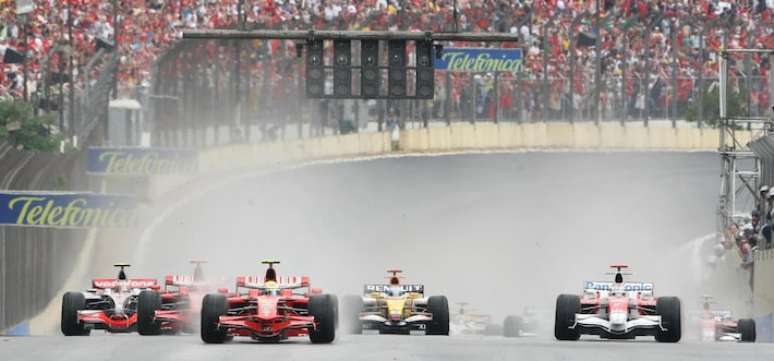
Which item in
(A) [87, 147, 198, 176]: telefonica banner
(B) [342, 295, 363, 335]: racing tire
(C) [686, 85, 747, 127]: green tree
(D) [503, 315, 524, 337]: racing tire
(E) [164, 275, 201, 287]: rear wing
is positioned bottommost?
(D) [503, 315, 524, 337]: racing tire

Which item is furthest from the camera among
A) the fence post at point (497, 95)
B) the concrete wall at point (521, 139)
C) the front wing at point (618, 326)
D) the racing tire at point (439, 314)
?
the concrete wall at point (521, 139)

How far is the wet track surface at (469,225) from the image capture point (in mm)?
51812

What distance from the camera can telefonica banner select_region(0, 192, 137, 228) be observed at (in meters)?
31.2

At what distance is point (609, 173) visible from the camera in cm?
6284

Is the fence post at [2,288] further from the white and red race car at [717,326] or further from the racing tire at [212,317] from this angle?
the white and red race car at [717,326]

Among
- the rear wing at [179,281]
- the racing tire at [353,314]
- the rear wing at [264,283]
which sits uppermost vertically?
the rear wing at [264,283]

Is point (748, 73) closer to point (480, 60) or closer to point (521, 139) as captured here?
point (480, 60)

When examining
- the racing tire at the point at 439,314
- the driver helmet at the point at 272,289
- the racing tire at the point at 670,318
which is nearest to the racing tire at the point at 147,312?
the driver helmet at the point at 272,289

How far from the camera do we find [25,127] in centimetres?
4719

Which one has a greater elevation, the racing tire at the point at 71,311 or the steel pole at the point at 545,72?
the steel pole at the point at 545,72

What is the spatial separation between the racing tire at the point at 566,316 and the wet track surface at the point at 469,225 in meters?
19.8

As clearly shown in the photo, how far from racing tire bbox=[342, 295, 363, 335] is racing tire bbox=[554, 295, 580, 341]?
4811mm

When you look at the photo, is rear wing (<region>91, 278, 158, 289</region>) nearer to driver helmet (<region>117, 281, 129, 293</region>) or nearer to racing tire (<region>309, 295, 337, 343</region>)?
driver helmet (<region>117, 281, 129, 293</region>)

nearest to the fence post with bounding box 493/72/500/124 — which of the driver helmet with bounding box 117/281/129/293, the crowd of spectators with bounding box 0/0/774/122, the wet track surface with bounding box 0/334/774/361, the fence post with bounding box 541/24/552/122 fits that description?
the crowd of spectators with bounding box 0/0/774/122
